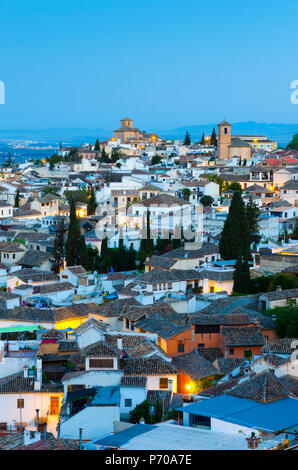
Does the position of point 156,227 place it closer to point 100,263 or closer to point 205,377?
point 100,263

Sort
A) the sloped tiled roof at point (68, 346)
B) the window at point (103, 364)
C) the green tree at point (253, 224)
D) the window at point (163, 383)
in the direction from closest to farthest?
the window at point (103, 364) → the window at point (163, 383) → the sloped tiled roof at point (68, 346) → the green tree at point (253, 224)

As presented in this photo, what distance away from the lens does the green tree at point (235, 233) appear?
73.4 feet

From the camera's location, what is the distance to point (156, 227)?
87.2 ft

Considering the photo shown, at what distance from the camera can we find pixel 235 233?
2238 centimetres

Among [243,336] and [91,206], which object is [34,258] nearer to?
[91,206]

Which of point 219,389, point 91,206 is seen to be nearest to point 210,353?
point 219,389

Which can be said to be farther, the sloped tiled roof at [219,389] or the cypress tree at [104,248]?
the cypress tree at [104,248]

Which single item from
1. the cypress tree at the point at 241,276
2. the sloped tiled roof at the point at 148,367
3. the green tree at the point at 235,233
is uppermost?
the green tree at the point at 235,233

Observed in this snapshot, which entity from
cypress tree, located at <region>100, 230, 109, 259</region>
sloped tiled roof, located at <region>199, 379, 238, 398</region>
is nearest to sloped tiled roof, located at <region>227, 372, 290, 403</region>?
sloped tiled roof, located at <region>199, 379, 238, 398</region>

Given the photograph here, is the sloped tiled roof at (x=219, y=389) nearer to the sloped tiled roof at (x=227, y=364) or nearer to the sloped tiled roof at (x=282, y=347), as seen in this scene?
the sloped tiled roof at (x=227, y=364)

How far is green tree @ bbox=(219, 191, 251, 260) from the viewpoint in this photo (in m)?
22.4

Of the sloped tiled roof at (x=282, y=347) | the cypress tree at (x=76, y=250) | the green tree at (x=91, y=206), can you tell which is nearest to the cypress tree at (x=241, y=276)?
the sloped tiled roof at (x=282, y=347)
